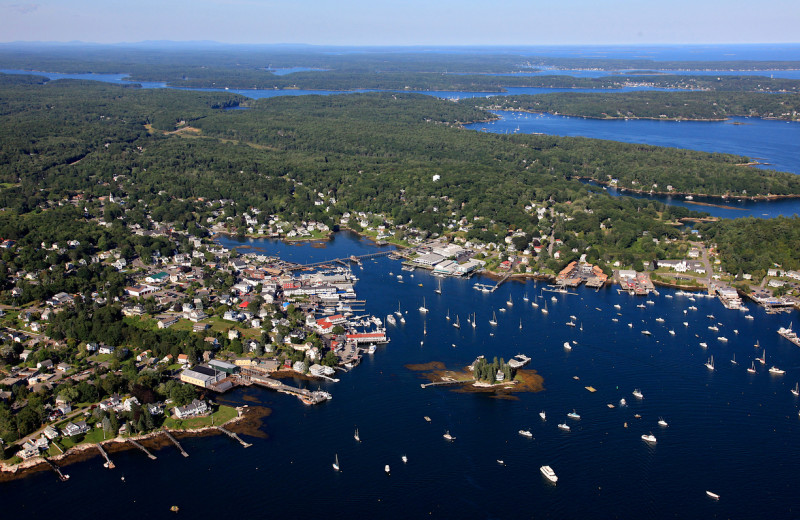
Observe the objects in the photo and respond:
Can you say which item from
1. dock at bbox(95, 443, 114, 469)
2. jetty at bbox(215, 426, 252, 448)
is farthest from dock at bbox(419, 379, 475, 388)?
dock at bbox(95, 443, 114, 469)

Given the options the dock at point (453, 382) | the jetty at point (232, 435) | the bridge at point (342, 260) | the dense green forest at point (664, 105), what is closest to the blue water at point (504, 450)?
the jetty at point (232, 435)

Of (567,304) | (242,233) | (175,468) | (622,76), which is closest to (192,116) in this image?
(242,233)

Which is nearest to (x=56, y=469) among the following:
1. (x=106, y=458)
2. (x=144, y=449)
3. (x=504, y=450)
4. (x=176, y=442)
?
(x=106, y=458)

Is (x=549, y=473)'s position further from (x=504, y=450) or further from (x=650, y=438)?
(x=650, y=438)

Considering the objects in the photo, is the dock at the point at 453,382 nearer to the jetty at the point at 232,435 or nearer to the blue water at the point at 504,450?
the blue water at the point at 504,450

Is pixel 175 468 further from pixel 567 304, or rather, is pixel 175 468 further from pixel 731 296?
pixel 731 296

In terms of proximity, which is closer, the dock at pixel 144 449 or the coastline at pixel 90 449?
the coastline at pixel 90 449
